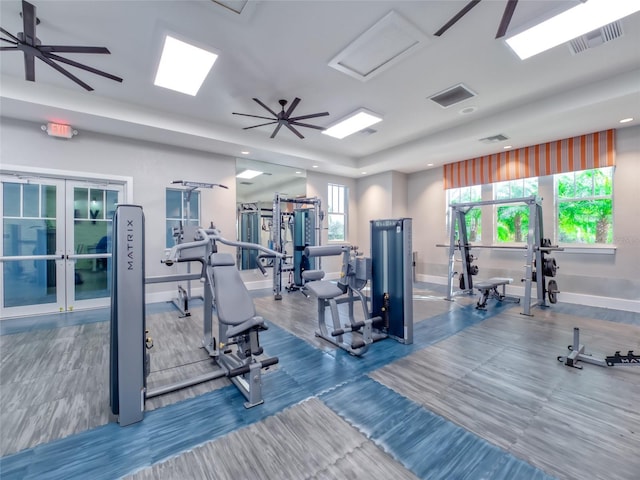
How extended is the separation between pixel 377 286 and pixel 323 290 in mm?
857

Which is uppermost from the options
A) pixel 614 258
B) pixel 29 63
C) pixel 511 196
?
pixel 29 63

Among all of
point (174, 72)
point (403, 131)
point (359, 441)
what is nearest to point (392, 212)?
point (403, 131)

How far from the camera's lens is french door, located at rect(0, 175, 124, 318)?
4.63 metres

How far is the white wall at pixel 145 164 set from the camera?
466 centimetres

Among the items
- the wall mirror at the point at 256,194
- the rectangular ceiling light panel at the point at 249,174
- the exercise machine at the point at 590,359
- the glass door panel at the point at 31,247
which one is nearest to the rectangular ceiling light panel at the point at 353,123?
the wall mirror at the point at 256,194

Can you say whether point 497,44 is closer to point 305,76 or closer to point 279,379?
point 305,76

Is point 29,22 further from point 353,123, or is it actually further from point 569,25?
point 569,25

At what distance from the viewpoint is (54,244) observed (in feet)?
16.1

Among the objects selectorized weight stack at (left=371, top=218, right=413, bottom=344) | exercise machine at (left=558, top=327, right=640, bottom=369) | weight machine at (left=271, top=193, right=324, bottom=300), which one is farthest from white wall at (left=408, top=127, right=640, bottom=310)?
selectorized weight stack at (left=371, top=218, right=413, bottom=344)

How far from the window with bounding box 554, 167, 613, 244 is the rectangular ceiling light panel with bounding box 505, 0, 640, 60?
350cm

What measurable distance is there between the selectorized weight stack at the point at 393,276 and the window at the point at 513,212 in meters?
4.22

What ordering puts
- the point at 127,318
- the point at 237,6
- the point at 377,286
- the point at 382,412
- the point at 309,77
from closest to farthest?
the point at 127,318 → the point at 382,412 → the point at 237,6 → the point at 377,286 → the point at 309,77

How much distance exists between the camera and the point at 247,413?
2131 mm

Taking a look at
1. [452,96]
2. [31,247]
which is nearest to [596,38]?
[452,96]
